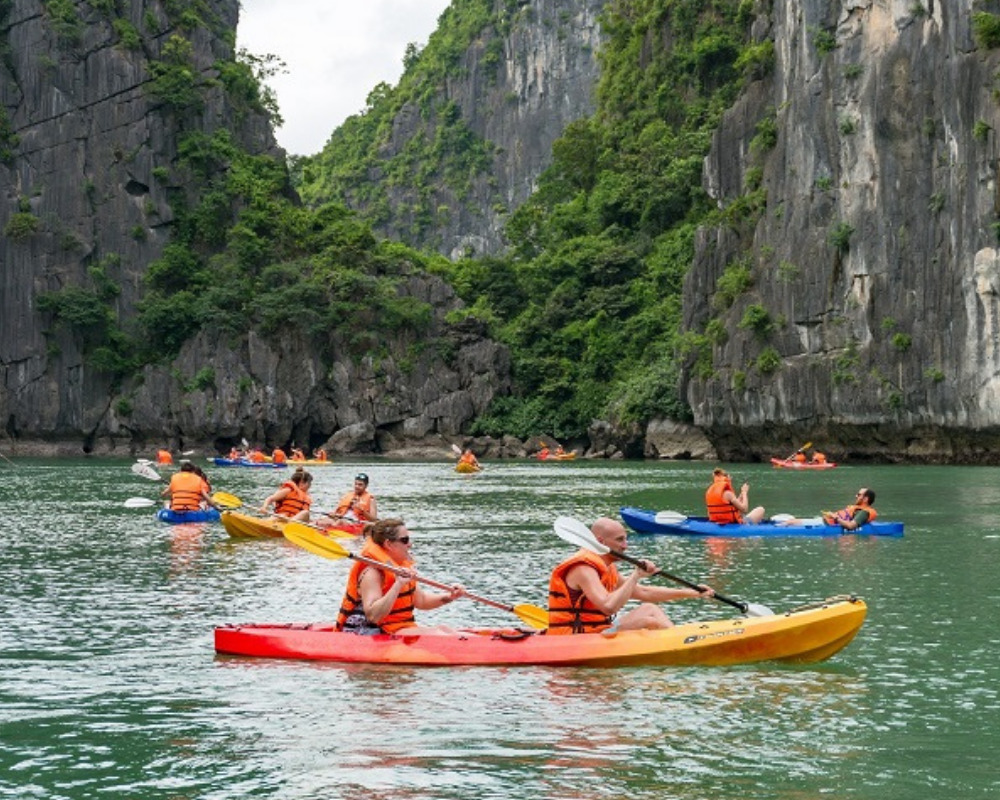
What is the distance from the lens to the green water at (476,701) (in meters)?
9.12

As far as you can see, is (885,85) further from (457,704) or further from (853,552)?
(457,704)

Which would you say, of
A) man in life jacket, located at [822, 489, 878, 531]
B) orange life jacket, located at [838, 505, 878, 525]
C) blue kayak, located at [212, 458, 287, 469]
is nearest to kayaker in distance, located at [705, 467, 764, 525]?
man in life jacket, located at [822, 489, 878, 531]

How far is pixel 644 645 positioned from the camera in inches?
482

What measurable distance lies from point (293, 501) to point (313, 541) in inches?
408

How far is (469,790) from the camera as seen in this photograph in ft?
29.0

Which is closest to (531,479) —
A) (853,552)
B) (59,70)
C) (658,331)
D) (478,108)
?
(853,552)

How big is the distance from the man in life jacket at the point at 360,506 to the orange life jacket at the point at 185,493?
425 cm

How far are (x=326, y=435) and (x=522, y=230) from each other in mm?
22720

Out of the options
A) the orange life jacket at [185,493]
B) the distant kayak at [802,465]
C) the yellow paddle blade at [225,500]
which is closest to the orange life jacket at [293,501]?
the yellow paddle blade at [225,500]

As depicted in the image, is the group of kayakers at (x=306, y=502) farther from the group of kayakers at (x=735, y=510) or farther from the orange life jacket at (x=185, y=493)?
the group of kayakers at (x=735, y=510)

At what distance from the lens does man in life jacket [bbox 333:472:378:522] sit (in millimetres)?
23891

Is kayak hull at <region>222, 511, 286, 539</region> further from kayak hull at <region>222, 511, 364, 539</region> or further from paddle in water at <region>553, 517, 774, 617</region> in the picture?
paddle in water at <region>553, 517, 774, 617</region>

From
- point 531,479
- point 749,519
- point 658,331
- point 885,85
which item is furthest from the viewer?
point 658,331

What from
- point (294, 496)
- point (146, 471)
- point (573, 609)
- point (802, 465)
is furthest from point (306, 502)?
point (802, 465)
